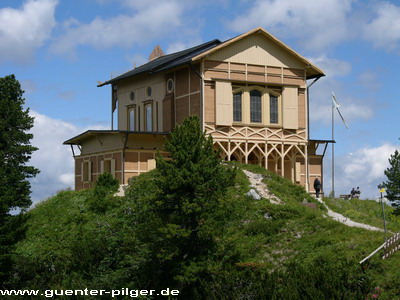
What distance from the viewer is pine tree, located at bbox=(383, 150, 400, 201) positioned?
5044 cm

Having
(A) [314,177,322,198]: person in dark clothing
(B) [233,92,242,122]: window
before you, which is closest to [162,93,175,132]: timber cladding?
(B) [233,92,242,122]: window

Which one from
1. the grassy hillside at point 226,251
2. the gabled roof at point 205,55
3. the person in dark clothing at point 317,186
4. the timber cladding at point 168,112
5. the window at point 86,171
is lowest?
the grassy hillside at point 226,251

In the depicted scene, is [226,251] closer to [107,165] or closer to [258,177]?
[258,177]

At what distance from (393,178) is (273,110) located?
477 inches

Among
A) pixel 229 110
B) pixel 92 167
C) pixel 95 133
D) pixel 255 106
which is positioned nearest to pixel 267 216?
pixel 229 110

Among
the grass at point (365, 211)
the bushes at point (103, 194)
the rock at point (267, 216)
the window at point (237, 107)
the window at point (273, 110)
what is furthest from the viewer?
the window at point (273, 110)

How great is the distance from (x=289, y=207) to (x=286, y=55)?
14.7m

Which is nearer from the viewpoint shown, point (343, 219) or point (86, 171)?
point (343, 219)

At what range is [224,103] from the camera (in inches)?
1687

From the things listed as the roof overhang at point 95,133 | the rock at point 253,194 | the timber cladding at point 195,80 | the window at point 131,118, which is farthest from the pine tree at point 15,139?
the rock at point 253,194

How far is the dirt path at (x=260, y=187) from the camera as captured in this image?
1419 inches

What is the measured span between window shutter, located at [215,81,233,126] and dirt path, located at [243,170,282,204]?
13.7ft

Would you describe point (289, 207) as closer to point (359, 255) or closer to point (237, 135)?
point (359, 255)

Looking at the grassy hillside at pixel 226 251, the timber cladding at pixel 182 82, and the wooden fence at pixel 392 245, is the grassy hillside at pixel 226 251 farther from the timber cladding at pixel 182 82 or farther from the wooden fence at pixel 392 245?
the timber cladding at pixel 182 82
